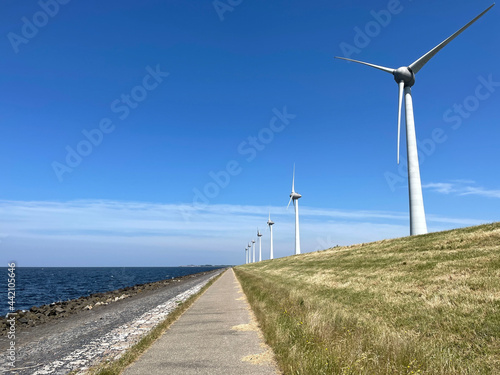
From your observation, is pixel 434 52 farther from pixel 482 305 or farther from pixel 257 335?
pixel 257 335

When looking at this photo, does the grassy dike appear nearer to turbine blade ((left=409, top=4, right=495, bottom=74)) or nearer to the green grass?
the green grass

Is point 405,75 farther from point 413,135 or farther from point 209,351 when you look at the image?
point 209,351

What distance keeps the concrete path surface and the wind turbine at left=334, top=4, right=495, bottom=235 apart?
22765 millimetres

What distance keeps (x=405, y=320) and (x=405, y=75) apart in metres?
31.7

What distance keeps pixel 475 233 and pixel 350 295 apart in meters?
12.9

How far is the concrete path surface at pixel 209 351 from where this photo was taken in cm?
831

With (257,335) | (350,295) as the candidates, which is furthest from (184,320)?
(350,295)

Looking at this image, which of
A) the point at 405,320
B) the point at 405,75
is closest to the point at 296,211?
the point at 405,75

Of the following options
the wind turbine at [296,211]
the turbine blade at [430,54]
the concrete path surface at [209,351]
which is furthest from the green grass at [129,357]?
the wind turbine at [296,211]

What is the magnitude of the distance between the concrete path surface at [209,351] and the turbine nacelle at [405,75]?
32516mm

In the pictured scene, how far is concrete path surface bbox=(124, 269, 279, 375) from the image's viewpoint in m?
8.31

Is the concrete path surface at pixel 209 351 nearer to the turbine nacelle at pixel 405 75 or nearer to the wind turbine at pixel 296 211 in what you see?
the turbine nacelle at pixel 405 75

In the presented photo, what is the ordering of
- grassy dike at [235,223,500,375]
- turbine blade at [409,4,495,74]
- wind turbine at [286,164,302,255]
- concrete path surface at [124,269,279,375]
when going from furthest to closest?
wind turbine at [286,164,302,255] < turbine blade at [409,4,495,74] < concrete path surface at [124,269,279,375] < grassy dike at [235,223,500,375]

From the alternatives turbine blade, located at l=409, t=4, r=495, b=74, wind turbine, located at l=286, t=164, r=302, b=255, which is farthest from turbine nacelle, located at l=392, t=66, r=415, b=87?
wind turbine, located at l=286, t=164, r=302, b=255
